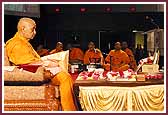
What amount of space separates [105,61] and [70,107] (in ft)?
1.53

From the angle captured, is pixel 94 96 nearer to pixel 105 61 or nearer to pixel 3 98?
pixel 105 61

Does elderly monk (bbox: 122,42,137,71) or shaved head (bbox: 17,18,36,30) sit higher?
shaved head (bbox: 17,18,36,30)

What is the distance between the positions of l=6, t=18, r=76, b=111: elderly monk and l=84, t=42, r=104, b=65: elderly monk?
0.67ft

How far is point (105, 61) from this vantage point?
296 cm

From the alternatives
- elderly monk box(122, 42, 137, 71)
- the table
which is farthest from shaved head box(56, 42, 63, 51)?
elderly monk box(122, 42, 137, 71)

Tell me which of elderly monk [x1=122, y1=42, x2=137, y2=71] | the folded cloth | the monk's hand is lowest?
the monk's hand

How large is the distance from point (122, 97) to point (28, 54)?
2.66 ft

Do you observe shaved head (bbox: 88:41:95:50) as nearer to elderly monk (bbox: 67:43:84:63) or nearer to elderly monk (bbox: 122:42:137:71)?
elderly monk (bbox: 67:43:84:63)

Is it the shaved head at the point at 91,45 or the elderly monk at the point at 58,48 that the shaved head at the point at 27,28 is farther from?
the shaved head at the point at 91,45

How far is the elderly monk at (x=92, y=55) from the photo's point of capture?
2.90m

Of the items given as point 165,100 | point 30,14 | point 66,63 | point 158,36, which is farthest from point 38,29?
point 165,100

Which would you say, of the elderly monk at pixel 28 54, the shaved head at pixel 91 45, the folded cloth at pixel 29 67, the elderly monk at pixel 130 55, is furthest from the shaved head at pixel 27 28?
the elderly monk at pixel 130 55

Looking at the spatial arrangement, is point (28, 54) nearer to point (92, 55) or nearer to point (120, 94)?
point (92, 55)

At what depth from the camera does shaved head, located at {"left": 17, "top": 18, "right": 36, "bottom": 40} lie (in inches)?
114
